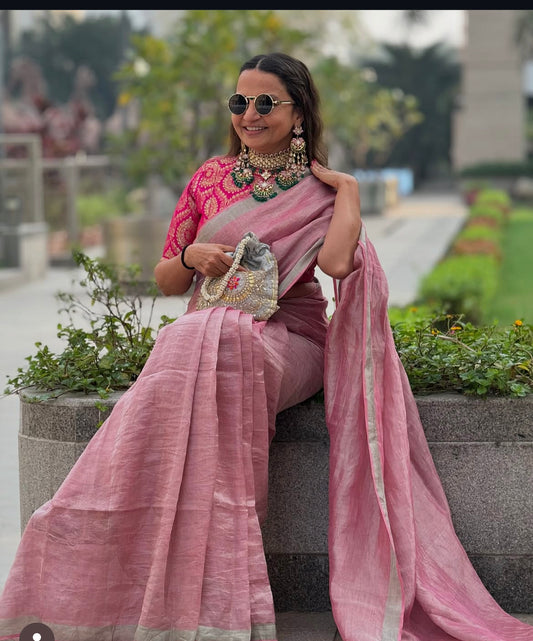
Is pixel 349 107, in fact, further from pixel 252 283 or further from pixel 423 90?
pixel 423 90

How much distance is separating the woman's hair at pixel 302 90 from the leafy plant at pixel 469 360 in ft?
2.34

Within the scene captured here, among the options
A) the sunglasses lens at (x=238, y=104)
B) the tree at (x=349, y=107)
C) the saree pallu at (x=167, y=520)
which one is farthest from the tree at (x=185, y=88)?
the saree pallu at (x=167, y=520)

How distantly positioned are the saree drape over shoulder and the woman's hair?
0.40 m

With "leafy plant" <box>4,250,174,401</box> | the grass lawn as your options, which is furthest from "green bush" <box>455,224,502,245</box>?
"leafy plant" <box>4,250,174,401</box>

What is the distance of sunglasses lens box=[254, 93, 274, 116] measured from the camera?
356cm

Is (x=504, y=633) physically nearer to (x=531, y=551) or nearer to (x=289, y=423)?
(x=531, y=551)

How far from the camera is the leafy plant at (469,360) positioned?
3.65 metres

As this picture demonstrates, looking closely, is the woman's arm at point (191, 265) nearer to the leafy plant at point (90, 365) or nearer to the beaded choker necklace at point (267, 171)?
the beaded choker necklace at point (267, 171)

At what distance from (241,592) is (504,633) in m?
0.76

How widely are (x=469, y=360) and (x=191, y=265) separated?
0.93 meters

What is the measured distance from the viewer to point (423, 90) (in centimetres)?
5438

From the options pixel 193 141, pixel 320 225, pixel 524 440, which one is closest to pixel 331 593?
pixel 524 440

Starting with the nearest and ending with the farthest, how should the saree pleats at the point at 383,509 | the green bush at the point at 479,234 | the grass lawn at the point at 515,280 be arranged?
the saree pleats at the point at 383,509 → the grass lawn at the point at 515,280 → the green bush at the point at 479,234

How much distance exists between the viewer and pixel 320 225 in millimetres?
3586
